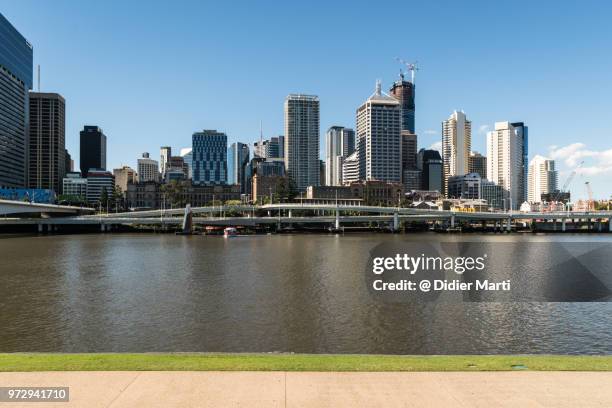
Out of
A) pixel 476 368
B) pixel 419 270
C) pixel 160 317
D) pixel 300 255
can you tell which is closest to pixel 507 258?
pixel 419 270

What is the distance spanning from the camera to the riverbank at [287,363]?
15.9m

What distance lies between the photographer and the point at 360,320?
109 ft
